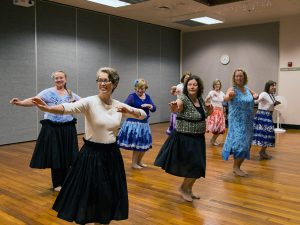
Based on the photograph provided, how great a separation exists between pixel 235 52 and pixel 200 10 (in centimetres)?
271

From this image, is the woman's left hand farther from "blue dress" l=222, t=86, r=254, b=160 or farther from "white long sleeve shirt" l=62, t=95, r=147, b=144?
"blue dress" l=222, t=86, r=254, b=160

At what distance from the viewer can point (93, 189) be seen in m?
2.21

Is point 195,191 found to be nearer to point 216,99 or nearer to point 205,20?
point 216,99

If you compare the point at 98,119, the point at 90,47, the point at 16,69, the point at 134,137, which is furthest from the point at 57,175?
the point at 90,47

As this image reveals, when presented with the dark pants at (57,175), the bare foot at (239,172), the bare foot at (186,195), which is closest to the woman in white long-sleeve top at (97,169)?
the bare foot at (186,195)

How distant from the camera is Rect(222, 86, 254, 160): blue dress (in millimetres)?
4211

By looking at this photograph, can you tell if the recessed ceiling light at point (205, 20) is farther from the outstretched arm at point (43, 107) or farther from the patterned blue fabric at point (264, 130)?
the outstretched arm at point (43, 107)

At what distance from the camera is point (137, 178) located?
4.31m

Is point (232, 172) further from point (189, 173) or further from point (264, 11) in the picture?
point (264, 11)

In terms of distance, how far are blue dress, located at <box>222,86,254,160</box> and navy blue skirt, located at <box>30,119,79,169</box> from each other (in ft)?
6.58

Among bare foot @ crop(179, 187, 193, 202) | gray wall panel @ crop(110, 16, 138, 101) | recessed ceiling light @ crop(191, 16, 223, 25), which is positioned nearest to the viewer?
bare foot @ crop(179, 187, 193, 202)

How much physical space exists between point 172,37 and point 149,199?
26.1 ft

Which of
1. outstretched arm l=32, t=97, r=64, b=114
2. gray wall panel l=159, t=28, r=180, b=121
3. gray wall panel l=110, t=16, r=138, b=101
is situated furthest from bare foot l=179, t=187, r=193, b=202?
gray wall panel l=159, t=28, r=180, b=121

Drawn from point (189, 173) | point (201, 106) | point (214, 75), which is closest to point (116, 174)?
point (189, 173)
